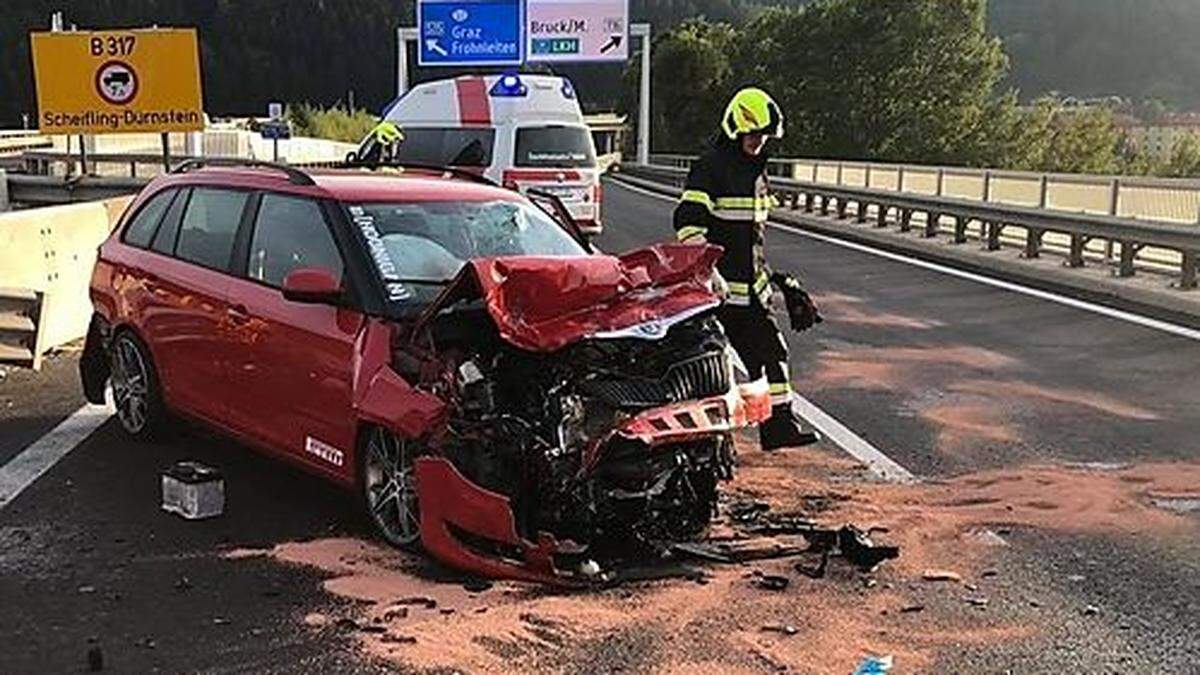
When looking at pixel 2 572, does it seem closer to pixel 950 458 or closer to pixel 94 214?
pixel 950 458

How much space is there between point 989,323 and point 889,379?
10.6ft

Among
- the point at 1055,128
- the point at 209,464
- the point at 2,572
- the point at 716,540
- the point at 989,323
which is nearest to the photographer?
the point at 2,572

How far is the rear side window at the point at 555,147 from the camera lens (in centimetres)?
1952

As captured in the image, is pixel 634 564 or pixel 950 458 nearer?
pixel 634 564

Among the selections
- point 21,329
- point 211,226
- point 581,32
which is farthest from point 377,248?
point 581,32

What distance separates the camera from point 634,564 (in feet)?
17.5

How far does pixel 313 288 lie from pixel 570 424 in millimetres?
1403

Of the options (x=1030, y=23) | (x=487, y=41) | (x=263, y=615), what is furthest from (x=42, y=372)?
(x=1030, y=23)

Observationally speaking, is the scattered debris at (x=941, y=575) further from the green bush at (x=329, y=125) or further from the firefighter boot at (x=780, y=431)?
the green bush at (x=329, y=125)

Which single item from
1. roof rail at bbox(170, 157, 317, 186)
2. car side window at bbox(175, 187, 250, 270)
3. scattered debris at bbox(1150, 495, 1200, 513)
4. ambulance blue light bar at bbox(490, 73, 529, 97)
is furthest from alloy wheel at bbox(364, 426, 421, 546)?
ambulance blue light bar at bbox(490, 73, 529, 97)

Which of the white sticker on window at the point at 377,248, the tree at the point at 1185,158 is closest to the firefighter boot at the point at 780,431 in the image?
the white sticker on window at the point at 377,248

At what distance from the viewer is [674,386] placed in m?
5.39

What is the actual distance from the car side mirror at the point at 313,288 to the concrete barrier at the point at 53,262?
16.7ft

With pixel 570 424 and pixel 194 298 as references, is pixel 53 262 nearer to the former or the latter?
pixel 194 298
